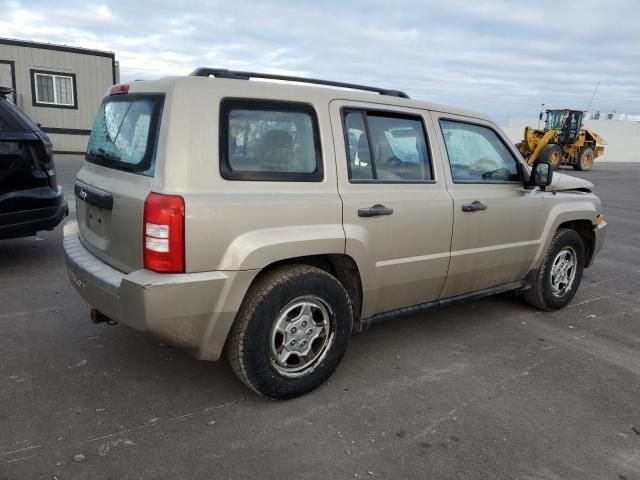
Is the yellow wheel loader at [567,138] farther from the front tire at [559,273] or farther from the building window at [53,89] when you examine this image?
the front tire at [559,273]

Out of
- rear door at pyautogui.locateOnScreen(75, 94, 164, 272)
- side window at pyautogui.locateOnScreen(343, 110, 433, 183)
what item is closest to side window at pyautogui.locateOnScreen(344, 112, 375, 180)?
side window at pyautogui.locateOnScreen(343, 110, 433, 183)

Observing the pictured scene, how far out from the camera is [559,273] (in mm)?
5098

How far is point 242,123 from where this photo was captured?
2975 mm

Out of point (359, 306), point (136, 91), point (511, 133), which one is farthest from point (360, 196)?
point (511, 133)

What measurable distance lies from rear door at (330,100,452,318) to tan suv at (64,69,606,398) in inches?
0.4

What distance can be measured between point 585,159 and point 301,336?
A: 2758cm

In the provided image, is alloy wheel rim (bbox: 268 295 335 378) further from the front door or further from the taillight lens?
the front door

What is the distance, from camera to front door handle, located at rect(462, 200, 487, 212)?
3961mm

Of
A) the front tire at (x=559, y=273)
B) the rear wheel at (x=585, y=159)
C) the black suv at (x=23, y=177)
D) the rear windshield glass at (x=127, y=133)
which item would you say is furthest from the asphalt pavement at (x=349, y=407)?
the rear wheel at (x=585, y=159)

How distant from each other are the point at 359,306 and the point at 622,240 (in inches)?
287

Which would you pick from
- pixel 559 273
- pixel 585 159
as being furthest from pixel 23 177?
pixel 585 159

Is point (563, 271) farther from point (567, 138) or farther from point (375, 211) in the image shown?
point (567, 138)

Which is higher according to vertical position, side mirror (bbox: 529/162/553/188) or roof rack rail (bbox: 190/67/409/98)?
roof rack rail (bbox: 190/67/409/98)

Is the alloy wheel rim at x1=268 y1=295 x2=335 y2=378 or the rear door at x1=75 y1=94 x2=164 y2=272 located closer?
the rear door at x1=75 y1=94 x2=164 y2=272
